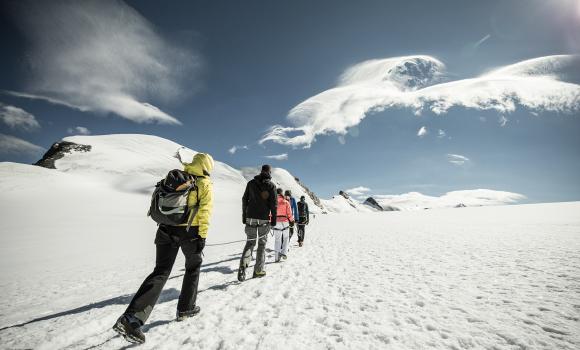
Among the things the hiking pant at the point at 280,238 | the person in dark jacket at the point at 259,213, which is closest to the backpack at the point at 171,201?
the person in dark jacket at the point at 259,213

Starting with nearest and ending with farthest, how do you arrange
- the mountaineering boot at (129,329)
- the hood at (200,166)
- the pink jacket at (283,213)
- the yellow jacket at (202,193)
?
1. the mountaineering boot at (129,329)
2. the yellow jacket at (202,193)
3. the hood at (200,166)
4. the pink jacket at (283,213)

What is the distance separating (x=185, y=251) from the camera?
12.7 feet

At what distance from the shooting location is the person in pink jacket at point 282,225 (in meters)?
8.22

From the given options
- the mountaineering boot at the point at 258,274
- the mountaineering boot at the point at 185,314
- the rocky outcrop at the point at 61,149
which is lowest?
the mountaineering boot at the point at 185,314

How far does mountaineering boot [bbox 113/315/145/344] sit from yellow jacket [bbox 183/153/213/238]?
1.33 meters

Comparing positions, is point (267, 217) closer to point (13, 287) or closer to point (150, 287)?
point (150, 287)

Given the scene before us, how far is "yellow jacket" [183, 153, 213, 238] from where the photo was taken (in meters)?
3.92

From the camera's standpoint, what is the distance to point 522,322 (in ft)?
11.1

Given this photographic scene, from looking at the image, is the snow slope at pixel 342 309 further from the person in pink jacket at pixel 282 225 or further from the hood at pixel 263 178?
the hood at pixel 263 178

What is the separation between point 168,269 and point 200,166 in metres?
1.60

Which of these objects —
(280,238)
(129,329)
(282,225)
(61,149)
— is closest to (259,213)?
(282,225)

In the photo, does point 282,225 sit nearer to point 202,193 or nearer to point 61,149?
point 202,193

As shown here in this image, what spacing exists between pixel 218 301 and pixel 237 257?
17.2ft

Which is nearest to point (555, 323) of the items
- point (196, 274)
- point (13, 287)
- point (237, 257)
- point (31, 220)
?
point (196, 274)
